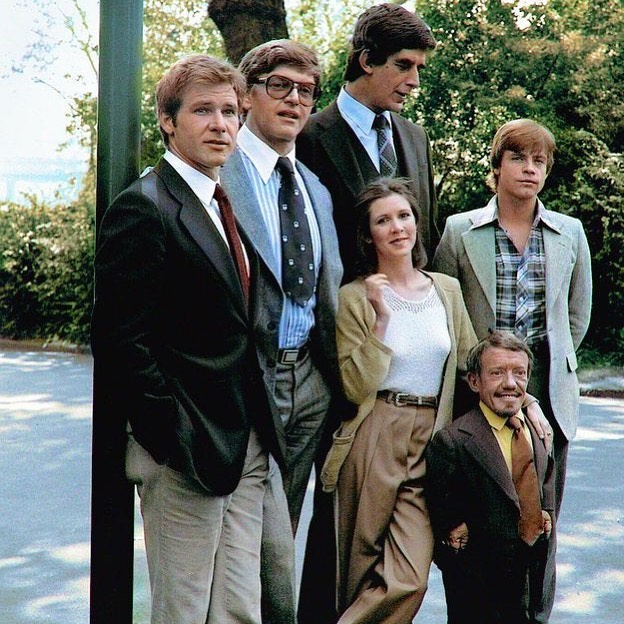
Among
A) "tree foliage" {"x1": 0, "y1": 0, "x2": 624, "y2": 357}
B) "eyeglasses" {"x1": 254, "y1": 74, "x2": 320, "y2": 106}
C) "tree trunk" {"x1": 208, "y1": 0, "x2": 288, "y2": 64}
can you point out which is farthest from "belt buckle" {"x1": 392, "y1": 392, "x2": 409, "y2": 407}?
"tree foliage" {"x1": 0, "y1": 0, "x2": 624, "y2": 357}

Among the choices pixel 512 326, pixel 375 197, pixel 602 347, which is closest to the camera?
pixel 375 197

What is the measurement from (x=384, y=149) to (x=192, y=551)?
1.66 metres

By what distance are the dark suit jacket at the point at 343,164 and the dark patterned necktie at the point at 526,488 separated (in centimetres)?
79

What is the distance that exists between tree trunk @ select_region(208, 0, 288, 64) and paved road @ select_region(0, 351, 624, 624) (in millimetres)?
3583

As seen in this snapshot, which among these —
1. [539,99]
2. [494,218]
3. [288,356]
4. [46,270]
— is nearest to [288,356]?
[288,356]

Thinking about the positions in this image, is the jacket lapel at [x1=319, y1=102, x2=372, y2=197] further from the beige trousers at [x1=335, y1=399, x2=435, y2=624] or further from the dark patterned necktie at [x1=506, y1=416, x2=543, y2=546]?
the dark patterned necktie at [x1=506, y1=416, x2=543, y2=546]

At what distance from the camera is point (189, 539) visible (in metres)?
3.01

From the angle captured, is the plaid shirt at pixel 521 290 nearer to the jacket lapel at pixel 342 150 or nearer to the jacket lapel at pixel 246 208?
the jacket lapel at pixel 342 150

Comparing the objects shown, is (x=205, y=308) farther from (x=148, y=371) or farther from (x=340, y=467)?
(x=340, y=467)

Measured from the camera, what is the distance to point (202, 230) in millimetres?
3006

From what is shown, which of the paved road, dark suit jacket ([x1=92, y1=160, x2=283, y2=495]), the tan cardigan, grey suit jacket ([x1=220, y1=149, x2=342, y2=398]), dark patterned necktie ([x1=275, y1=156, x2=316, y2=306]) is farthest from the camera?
the paved road

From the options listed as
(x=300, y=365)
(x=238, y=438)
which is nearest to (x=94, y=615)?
(x=238, y=438)

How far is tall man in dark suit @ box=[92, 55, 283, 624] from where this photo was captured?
2.88 metres

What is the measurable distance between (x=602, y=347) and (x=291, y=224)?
Result: 9.97 meters
